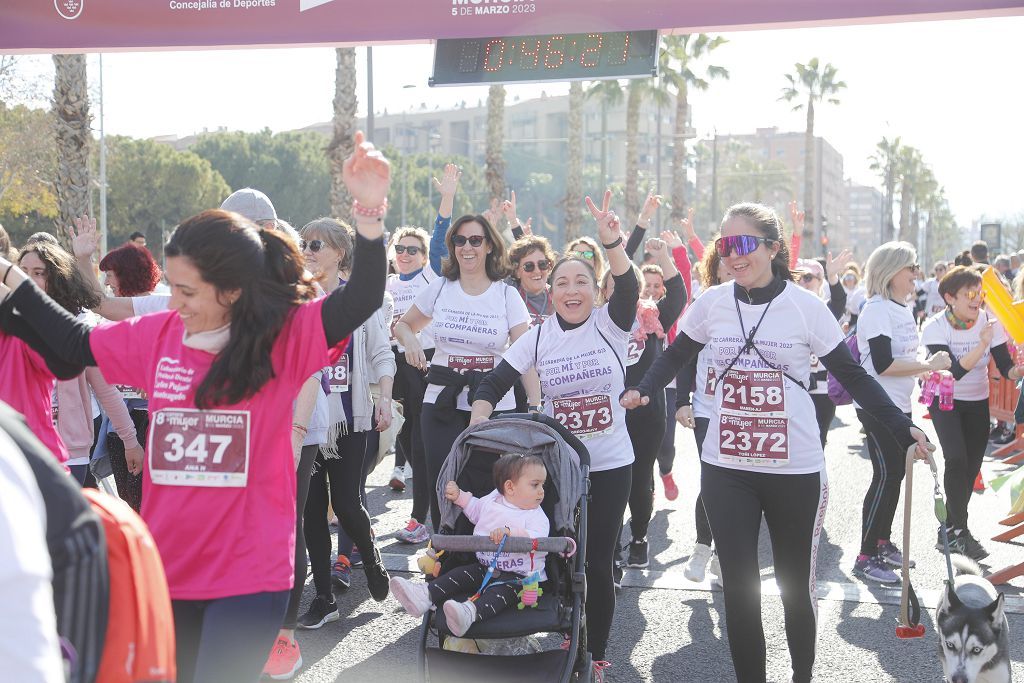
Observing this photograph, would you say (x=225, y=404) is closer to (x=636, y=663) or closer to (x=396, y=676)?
(x=396, y=676)

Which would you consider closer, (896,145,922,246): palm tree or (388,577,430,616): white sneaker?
(388,577,430,616): white sneaker

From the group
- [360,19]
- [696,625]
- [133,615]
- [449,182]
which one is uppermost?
[360,19]

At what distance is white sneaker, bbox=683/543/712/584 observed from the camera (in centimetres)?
653

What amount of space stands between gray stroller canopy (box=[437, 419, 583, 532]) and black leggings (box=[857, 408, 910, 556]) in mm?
2875

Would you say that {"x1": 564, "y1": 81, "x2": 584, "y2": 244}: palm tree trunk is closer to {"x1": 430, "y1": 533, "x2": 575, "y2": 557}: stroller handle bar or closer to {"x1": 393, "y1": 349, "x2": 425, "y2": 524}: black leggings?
{"x1": 393, "y1": 349, "x2": 425, "y2": 524}: black leggings

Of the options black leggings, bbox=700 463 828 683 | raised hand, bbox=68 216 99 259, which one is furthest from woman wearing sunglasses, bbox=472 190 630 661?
raised hand, bbox=68 216 99 259

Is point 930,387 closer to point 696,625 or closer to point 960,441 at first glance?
point 960,441

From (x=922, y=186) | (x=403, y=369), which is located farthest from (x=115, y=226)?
(x=922, y=186)

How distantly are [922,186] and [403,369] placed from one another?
114105 millimetres

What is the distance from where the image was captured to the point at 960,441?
7121 millimetres

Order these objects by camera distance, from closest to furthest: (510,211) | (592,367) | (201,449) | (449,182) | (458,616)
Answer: (201,449)
(458,616)
(592,367)
(449,182)
(510,211)

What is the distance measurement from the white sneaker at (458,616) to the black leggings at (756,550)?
1.05 metres

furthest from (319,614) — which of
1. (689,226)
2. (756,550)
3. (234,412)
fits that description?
(689,226)

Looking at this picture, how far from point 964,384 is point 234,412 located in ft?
Answer: 18.7
